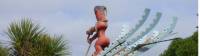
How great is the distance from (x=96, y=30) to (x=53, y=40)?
46.3 inches

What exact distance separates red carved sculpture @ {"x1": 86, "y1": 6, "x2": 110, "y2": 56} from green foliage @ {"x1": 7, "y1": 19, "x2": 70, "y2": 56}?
2.93 feet

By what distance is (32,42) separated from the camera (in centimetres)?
1066

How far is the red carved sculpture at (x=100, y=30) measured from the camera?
37.0 feet

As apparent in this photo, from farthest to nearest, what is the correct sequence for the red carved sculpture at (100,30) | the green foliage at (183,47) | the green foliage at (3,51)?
the green foliage at (183,47), the red carved sculpture at (100,30), the green foliage at (3,51)

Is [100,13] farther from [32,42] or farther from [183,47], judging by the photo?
[183,47]

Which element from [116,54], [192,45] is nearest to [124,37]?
[116,54]

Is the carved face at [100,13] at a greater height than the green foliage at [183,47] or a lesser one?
greater

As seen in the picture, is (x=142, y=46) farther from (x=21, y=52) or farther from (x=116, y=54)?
(x=21, y=52)

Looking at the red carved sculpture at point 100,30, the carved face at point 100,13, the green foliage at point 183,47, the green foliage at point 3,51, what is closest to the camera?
the green foliage at point 3,51

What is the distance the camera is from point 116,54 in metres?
10.9

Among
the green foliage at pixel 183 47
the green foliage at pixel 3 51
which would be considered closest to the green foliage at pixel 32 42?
the green foliage at pixel 3 51

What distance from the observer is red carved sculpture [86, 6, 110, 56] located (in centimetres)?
1128

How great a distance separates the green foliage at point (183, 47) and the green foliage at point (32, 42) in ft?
39.3

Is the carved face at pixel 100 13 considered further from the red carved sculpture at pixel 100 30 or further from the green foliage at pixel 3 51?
the green foliage at pixel 3 51
